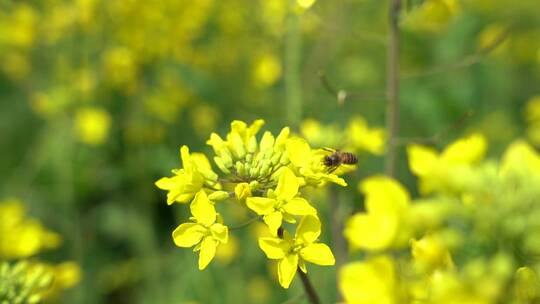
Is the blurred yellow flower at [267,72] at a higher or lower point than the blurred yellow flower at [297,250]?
higher

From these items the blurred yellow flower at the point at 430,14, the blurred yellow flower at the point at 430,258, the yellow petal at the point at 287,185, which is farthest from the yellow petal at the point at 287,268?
the blurred yellow flower at the point at 430,14

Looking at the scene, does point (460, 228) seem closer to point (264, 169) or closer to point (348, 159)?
point (264, 169)

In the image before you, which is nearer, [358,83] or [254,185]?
[254,185]

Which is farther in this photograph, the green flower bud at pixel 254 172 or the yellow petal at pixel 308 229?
the green flower bud at pixel 254 172

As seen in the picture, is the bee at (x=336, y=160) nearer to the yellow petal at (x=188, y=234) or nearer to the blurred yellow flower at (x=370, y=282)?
the yellow petal at (x=188, y=234)

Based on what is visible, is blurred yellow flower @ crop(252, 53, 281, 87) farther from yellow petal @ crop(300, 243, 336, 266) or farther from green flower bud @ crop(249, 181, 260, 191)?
yellow petal @ crop(300, 243, 336, 266)

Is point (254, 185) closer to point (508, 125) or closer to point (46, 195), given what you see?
point (46, 195)

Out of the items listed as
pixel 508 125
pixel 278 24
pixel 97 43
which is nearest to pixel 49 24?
pixel 97 43

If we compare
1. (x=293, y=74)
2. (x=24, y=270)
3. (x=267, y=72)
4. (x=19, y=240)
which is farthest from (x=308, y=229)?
(x=267, y=72)
